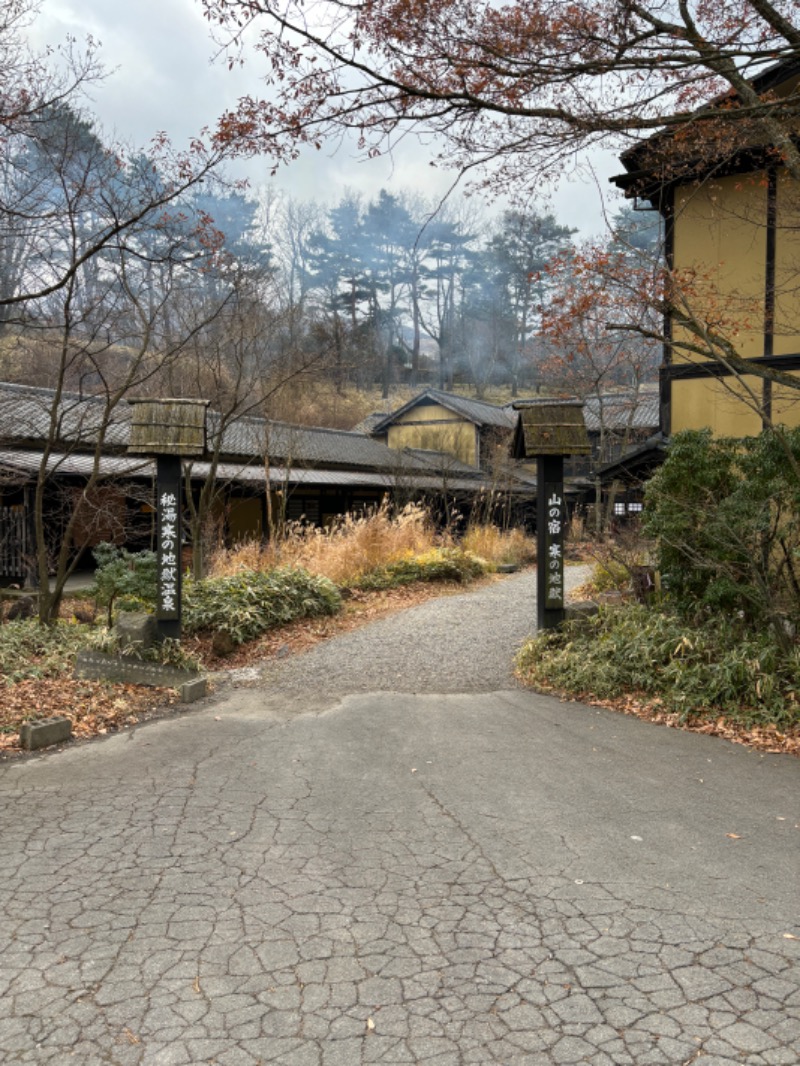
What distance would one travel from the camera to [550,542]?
23.6 ft

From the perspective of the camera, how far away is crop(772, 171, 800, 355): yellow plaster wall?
336 inches

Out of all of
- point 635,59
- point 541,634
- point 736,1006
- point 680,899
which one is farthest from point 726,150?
point 736,1006

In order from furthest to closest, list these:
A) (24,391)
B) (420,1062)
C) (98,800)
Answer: (24,391), (98,800), (420,1062)

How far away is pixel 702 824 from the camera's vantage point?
3.56 m

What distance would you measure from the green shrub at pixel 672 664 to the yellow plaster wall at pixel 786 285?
4.39 metres

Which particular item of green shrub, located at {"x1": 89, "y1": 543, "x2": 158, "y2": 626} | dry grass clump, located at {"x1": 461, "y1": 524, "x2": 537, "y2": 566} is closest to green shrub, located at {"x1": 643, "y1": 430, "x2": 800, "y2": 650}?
green shrub, located at {"x1": 89, "y1": 543, "x2": 158, "y2": 626}

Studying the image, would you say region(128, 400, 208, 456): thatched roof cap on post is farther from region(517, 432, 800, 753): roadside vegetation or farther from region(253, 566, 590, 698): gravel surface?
region(517, 432, 800, 753): roadside vegetation

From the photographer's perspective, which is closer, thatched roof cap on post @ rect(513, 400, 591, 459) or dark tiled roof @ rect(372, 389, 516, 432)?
thatched roof cap on post @ rect(513, 400, 591, 459)

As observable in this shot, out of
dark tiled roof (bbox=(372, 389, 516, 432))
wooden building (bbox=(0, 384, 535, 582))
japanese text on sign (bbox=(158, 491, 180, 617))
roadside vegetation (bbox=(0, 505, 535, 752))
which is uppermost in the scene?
dark tiled roof (bbox=(372, 389, 516, 432))

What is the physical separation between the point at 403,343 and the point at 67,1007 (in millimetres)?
50560

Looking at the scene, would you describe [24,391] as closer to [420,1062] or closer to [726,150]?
[726,150]

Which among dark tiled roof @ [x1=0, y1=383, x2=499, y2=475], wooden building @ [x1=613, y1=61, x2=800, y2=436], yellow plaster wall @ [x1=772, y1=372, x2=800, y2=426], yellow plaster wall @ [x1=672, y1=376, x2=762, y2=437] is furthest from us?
dark tiled roof @ [x1=0, y1=383, x2=499, y2=475]

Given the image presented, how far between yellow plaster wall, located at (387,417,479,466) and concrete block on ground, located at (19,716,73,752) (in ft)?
76.0

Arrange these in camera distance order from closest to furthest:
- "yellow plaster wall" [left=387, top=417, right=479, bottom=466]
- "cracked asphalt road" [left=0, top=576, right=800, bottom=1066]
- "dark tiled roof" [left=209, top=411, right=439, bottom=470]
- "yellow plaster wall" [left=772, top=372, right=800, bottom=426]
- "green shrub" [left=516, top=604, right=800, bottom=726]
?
"cracked asphalt road" [left=0, top=576, right=800, bottom=1066] → "green shrub" [left=516, top=604, right=800, bottom=726] → "yellow plaster wall" [left=772, top=372, right=800, bottom=426] → "dark tiled roof" [left=209, top=411, right=439, bottom=470] → "yellow plaster wall" [left=387, top=417, right=479, bottom=466]
